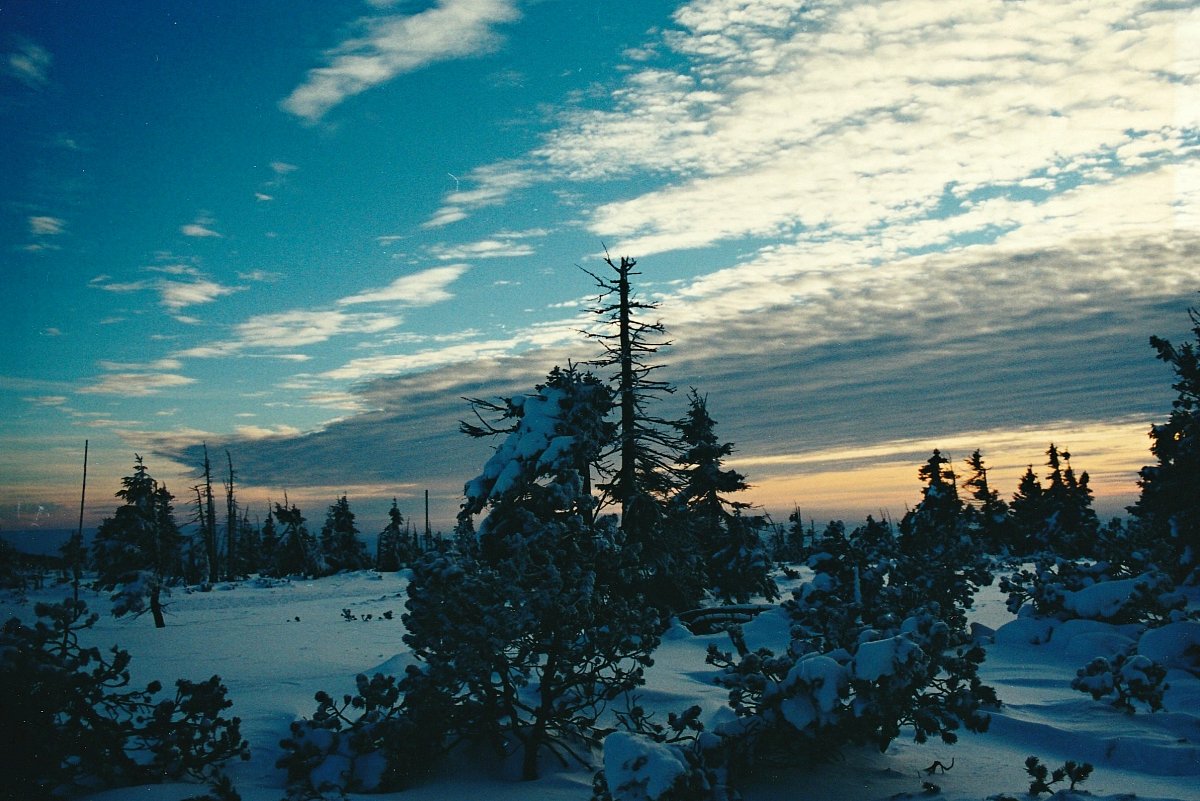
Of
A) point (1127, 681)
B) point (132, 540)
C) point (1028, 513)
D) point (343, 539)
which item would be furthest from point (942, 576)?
point (343, 539)

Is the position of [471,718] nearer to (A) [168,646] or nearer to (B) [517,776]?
(B) [517,776]

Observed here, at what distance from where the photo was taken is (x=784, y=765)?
24.7 ft

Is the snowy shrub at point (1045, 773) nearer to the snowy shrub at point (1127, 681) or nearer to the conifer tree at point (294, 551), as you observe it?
the snowy shrub at point (1127, 681)

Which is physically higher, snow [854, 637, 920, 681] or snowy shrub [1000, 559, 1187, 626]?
snow [854, 637, 920, 681]

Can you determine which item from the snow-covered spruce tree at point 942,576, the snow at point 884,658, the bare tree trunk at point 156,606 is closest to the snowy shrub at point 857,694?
the snow at point 884,658

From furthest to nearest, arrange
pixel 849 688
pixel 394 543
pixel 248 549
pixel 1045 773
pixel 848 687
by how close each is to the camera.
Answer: pixel 248 549, pixel 394 543, pixel 849 688, pixel 848 687, pixel 1045 773

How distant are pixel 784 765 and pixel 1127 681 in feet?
19.7

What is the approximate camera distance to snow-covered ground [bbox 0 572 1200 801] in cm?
734

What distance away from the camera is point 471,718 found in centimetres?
827

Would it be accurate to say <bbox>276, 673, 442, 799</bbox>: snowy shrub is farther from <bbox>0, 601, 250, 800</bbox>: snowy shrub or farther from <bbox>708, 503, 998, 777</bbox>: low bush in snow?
<bbox>708, 503, 998, 777</bbox>: low bush in snow

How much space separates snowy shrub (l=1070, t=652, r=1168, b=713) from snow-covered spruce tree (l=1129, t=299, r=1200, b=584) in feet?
36.4

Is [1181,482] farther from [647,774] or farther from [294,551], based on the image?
[294,551]

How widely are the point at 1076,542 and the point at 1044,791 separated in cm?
2382

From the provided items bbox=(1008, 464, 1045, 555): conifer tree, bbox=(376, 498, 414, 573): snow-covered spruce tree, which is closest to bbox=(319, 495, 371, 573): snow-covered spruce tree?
bbox=(376, 498, 414, 573): snow-covered spruce tree
